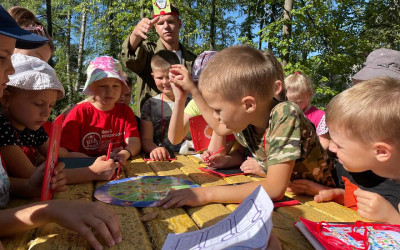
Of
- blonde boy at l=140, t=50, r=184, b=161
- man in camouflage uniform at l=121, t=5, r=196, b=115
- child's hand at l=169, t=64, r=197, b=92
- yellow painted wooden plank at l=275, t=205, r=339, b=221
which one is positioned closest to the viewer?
yellow painted wooden plank at l=275, t=205, r=339, b=221

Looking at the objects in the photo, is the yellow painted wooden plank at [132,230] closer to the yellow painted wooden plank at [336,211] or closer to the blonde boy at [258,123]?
the blonde boy at [258,123]

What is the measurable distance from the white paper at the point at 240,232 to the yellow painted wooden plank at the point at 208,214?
0.17 m

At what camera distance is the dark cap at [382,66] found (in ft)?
7.14

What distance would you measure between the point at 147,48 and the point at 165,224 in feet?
9.41

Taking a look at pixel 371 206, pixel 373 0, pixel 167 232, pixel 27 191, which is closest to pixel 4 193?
pixel 27 191

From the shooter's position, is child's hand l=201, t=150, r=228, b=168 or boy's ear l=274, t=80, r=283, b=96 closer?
boy's ear l=274, t=80, r=283, b=96

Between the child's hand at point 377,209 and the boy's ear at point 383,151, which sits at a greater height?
the boy's ear at point 383,151

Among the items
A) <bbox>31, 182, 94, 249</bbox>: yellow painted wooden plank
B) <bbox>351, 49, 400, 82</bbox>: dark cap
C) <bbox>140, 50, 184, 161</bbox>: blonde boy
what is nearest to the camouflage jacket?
<bbox>140, 50, 184, 161</bbox>: blonde boy

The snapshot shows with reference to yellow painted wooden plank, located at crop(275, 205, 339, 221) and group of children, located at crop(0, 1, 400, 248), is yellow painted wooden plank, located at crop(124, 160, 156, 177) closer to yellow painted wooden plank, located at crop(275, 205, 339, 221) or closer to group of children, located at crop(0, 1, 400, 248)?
group of children, located at crop(0, 1, 400, 248)

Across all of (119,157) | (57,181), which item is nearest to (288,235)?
(57,181)

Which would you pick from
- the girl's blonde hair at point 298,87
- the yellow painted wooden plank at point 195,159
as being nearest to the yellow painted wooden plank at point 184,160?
the yellow painted wooden plank at point 195,159

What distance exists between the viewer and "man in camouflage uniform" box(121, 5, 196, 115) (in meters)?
3.37

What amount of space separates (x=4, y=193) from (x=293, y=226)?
1.15 m

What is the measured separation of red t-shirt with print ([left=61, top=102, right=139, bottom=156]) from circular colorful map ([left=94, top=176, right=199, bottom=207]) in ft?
2.84
